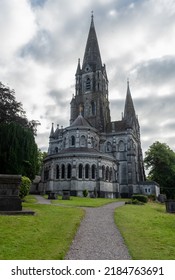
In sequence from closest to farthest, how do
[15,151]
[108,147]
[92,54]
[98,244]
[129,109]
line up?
1. [98,244]
2. [15,151]
3. [108,147]
4. [92,54]
5. [129,109]

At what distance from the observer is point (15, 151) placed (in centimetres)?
2542

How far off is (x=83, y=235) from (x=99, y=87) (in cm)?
5776

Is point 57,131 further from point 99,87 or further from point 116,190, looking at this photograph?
point 116,190

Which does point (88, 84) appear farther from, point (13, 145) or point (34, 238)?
point (34, 238)

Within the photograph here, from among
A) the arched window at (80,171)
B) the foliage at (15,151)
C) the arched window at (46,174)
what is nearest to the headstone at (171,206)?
the foliage at (15,151)

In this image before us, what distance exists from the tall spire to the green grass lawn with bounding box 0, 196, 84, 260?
60585 millimetres

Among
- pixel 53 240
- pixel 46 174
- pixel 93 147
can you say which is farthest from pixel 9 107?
pixel 93 147

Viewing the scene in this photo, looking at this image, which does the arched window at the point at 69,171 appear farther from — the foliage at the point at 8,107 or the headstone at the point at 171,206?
the headstone at the point at 171,206

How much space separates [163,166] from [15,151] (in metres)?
41.6

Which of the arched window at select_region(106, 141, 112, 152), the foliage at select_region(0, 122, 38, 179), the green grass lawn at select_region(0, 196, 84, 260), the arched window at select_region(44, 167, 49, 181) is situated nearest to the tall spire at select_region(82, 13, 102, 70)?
the arched window at select_region(106, 141, 112, 152)

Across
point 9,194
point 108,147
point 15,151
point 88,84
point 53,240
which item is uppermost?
point 88,84

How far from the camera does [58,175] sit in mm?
41094

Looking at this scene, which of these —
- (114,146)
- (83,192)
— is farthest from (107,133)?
(83,192)

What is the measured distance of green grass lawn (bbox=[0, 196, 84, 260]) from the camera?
22.0ft
